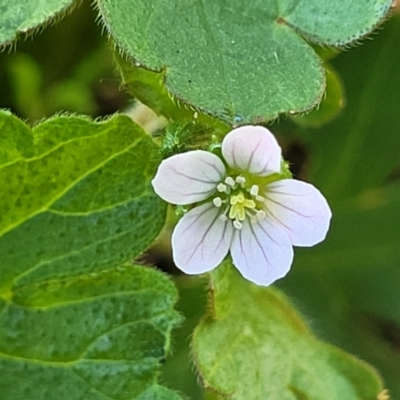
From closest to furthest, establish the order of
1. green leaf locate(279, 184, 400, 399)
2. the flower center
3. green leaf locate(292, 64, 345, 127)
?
the flower center → green leaf locate(292, 64, 345, 127) → green leaf locate(279, 184, 400, 399)

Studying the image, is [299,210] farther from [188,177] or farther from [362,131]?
[362,131]

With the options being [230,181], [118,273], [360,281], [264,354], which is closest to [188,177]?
[230,181]

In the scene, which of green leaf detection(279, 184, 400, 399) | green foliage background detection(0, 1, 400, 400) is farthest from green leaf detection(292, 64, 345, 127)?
green leaf detection(279, 184, 400, 399)

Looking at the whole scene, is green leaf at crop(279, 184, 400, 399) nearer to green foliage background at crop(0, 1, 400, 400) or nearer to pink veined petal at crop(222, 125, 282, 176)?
green foliage background at crop(0, 1, 400, 400)

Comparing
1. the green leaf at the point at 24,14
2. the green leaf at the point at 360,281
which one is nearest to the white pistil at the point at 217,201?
the green leaf at the point at 24,14

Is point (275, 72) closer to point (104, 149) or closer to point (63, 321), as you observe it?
point (104, 149)
